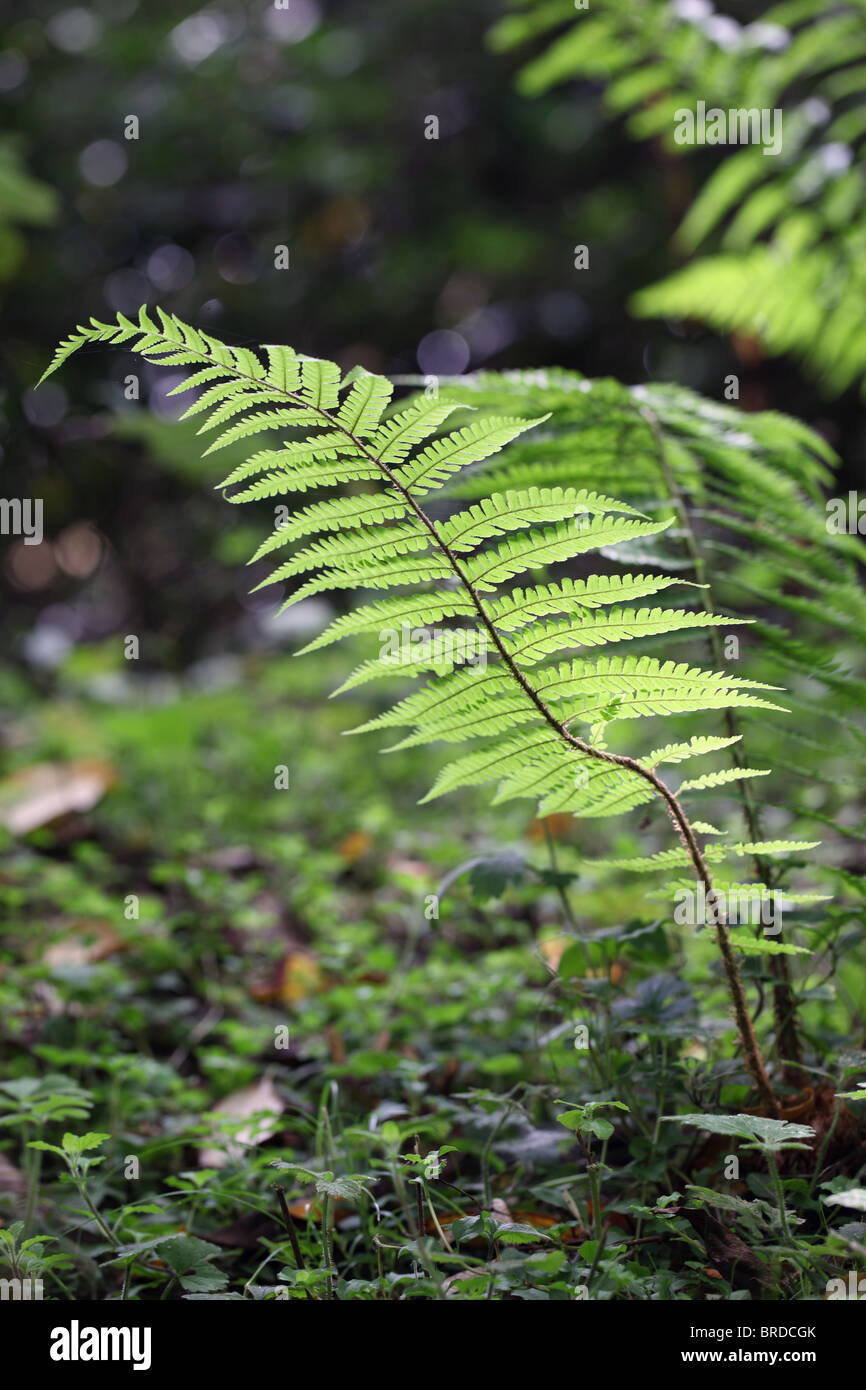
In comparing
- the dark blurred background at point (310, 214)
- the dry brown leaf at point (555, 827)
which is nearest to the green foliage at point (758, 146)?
the dry brown leaf at point (555, 827)

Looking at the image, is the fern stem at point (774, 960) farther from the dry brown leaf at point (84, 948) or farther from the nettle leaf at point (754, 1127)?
the dry brown leaf at point (84, 948)

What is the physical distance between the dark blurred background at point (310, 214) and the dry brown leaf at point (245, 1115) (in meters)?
3.19

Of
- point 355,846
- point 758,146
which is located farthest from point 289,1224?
point 758,146

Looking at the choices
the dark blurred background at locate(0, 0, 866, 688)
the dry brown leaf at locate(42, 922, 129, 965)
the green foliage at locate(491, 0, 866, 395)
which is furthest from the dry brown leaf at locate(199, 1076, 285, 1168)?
the dark blurred background at locate(0, 0, 866, 688)

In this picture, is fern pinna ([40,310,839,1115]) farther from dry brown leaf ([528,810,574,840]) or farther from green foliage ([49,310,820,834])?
dry brown leaf ([528,810,574,840])

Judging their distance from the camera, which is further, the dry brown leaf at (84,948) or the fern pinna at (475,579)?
the dry brown leaf at (84,948)

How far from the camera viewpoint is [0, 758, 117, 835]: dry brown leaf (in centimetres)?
254

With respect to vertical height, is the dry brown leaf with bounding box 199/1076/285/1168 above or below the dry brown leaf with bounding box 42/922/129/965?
below

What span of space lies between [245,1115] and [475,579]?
952mm

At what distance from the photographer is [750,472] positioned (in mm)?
1525

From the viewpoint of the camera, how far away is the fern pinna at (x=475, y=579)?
973mm

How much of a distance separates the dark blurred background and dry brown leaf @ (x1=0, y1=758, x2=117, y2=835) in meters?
1.58
